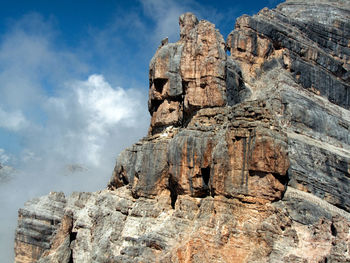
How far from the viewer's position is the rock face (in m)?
29.0

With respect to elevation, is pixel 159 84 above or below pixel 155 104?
above

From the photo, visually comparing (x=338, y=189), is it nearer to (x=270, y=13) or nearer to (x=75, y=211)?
(x=75, y=211)

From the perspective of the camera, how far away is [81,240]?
1748 inches

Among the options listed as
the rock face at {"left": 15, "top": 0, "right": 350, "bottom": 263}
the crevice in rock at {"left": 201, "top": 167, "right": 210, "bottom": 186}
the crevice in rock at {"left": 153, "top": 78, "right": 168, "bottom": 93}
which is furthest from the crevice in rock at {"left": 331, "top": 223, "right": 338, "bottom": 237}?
the crevice in rock at {"left": 153, "top": 78, "right": 168, "bottom": 93}

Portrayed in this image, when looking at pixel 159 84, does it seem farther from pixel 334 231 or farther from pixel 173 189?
Result: pixel 334 231

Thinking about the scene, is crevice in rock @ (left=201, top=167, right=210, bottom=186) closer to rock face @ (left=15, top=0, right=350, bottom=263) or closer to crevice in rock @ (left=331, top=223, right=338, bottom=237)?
rock face @ (left=15, top=0, right=350, bottom=263)

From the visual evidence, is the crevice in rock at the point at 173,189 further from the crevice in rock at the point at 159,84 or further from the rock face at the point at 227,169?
the crevice in rock at the point at 159,84

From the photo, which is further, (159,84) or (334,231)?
(159,84)

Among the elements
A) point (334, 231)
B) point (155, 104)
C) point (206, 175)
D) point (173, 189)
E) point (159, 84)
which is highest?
point (159, 84)

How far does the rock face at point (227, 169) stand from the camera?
28984 mm

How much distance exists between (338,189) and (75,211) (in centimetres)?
3202

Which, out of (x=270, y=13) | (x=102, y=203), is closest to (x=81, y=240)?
(x=102, y=203)

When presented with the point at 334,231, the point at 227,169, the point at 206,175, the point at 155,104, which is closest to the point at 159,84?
the point at 155,104

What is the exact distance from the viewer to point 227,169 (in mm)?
31078
